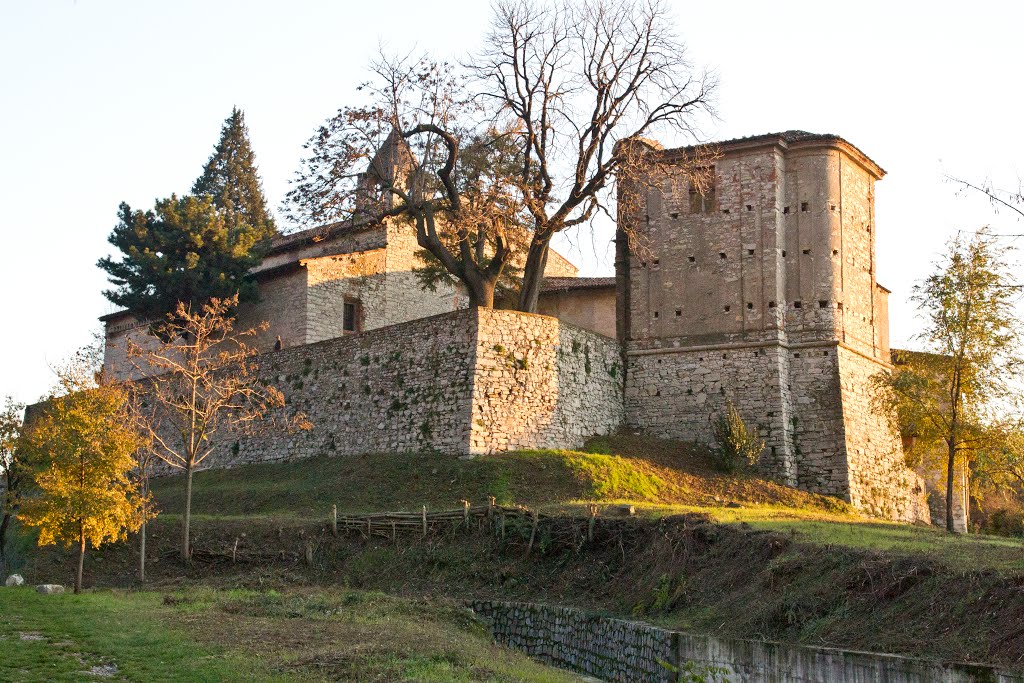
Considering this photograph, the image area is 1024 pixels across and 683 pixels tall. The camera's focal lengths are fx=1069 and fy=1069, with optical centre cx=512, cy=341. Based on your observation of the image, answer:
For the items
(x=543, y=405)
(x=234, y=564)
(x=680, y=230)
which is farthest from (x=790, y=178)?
(x=234, y=564)

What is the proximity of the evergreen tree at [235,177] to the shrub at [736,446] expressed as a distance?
36.3m

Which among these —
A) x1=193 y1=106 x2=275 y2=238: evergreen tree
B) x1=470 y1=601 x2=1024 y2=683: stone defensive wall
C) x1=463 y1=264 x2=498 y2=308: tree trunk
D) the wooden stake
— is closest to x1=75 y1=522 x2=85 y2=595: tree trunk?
x1=470 y1=601 x2=1024 y2=683: stone defensive wall

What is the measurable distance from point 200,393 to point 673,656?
18.8 meters

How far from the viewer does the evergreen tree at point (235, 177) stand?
59938 mm

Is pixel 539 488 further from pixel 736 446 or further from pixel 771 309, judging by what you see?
pixel 771 309

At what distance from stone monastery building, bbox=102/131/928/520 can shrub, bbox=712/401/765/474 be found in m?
0.57

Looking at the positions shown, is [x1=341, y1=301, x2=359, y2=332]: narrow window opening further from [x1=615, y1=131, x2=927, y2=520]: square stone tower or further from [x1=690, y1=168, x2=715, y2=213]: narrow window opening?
[x1=690, y1=168, x2=715, y2=213]: narrow window opening

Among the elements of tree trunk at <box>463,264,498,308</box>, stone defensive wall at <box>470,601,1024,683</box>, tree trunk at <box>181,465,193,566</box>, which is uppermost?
tree trunk at <box>463,264,498,308</box>

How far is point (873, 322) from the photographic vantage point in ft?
107

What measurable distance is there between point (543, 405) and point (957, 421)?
10429 mm

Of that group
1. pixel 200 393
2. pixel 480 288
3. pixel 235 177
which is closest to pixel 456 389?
pixel 480 288

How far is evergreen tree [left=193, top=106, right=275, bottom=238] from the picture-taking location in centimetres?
5994

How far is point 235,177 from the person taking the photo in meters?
60.5

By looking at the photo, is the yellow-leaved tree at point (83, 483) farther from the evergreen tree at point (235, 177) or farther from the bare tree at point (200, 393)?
the evergreen tree at point (235, 177)
